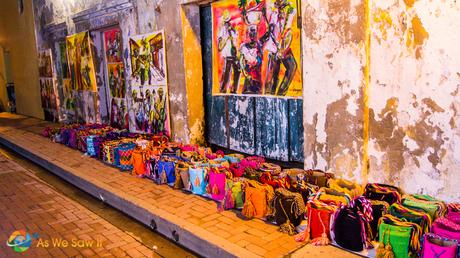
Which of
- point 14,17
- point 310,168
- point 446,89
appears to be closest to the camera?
point 446,89

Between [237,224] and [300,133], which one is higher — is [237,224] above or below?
below

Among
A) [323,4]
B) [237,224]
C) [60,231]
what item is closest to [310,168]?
[237,224]

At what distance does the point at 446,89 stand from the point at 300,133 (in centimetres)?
221

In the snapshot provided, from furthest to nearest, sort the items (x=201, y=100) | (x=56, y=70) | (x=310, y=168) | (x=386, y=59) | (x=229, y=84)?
(x=56, y=70)
(x=201, y=100)
(x=229, y=84)
(x=310, y=168)
(x=386, y=59)

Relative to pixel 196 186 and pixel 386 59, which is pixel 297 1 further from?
pixel 196 186

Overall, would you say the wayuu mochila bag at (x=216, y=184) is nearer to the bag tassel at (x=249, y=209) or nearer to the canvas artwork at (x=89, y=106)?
the bag tassel at (x=249, y=209)

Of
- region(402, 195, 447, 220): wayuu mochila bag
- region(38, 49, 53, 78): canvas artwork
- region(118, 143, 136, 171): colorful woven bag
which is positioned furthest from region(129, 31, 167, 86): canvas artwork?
region(38, 49, 53, 78): canvas artwork

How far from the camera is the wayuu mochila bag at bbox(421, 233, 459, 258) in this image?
3.08 metres

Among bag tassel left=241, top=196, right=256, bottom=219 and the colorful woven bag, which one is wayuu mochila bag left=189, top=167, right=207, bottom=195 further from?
the colorful woven bag

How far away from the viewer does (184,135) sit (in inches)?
292

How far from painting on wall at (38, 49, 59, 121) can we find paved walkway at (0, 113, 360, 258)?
20.4ft

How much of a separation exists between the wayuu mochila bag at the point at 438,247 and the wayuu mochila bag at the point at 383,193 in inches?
31.7

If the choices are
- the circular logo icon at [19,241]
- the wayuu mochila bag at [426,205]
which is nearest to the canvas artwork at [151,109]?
the circular logo icon at [19,241]

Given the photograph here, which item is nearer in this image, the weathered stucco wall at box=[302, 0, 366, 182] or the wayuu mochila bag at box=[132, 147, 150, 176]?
the weathered stucco wall at box=[302, 0, 366, 182]
